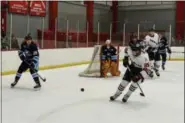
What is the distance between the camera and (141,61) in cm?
547

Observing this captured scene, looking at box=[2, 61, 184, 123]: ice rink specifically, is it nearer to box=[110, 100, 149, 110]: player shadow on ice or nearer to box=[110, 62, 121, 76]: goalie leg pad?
box=[110, 100, 149, 110]: player shadow on ice

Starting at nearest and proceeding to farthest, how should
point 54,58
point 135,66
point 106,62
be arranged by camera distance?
point 135,66 → point 106,62 → point 54,58

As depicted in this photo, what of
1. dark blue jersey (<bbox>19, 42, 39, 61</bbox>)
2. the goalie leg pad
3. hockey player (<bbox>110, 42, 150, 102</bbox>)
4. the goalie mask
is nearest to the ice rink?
hockey player (<bbox>110, 42, 150, 102</bbox>)

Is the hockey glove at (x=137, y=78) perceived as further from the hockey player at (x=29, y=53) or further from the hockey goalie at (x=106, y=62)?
the hockey goalie at (x=106, y=62)

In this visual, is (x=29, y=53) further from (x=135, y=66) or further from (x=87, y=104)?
(x=135, y=66)

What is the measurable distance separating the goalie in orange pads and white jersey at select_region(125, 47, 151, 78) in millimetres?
3485

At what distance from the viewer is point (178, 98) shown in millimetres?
6184

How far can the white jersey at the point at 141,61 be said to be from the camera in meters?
5.45

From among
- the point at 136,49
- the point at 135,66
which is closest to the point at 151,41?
the point at 135,66

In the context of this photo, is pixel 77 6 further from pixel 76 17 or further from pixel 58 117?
pixel 58 117

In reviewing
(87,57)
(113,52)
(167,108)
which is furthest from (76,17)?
(167,108)

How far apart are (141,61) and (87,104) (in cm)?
109

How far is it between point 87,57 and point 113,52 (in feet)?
14.4

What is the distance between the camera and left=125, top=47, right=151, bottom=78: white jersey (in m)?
5.45
